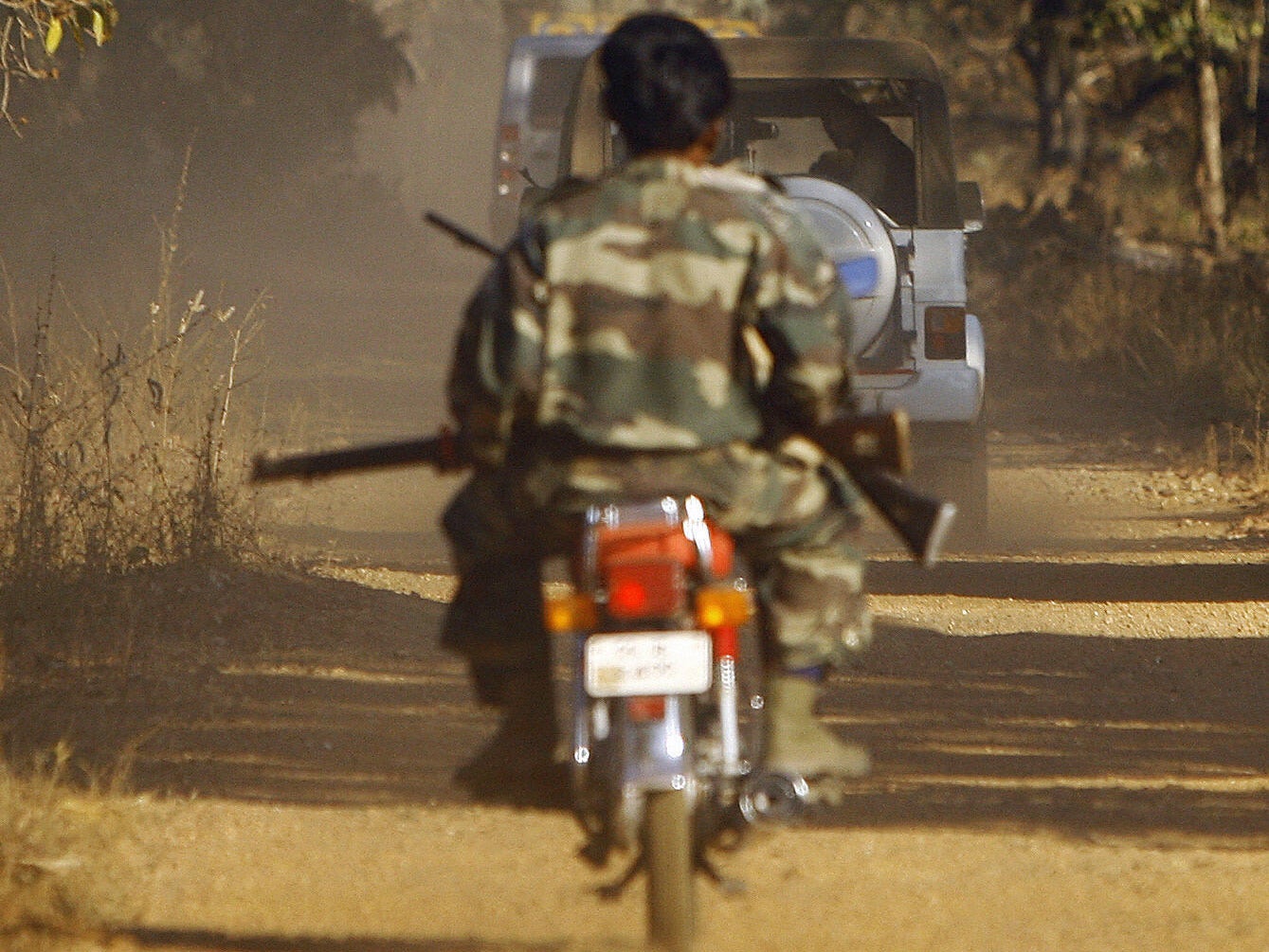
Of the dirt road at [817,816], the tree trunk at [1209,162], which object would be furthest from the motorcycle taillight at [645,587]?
the tree trunk at [1209,162]

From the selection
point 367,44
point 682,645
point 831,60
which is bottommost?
point 682,645

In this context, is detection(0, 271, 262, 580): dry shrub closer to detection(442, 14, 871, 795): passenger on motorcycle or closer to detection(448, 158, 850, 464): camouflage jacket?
detection(442, 14, 871, 795): passenger on motorcycle

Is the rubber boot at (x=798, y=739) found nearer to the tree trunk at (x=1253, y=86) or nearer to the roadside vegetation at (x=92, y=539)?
the roadside vegetation at (x=92, y=539)

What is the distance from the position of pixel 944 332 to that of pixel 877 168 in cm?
117

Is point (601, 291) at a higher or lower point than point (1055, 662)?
higher

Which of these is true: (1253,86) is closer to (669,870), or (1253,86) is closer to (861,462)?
(861,462)

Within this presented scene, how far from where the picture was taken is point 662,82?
10.8 feet

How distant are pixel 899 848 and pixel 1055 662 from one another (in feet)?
7.44

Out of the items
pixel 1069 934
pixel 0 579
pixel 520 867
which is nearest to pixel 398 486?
pixel 0 579

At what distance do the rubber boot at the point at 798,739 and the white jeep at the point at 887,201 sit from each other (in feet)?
14.9

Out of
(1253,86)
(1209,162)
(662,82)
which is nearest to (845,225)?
(662,82)

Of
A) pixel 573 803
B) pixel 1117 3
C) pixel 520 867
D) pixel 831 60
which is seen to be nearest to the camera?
pixel 573 803

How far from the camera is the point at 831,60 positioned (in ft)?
29.3

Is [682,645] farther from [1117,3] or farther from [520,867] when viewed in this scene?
[1117,3]
